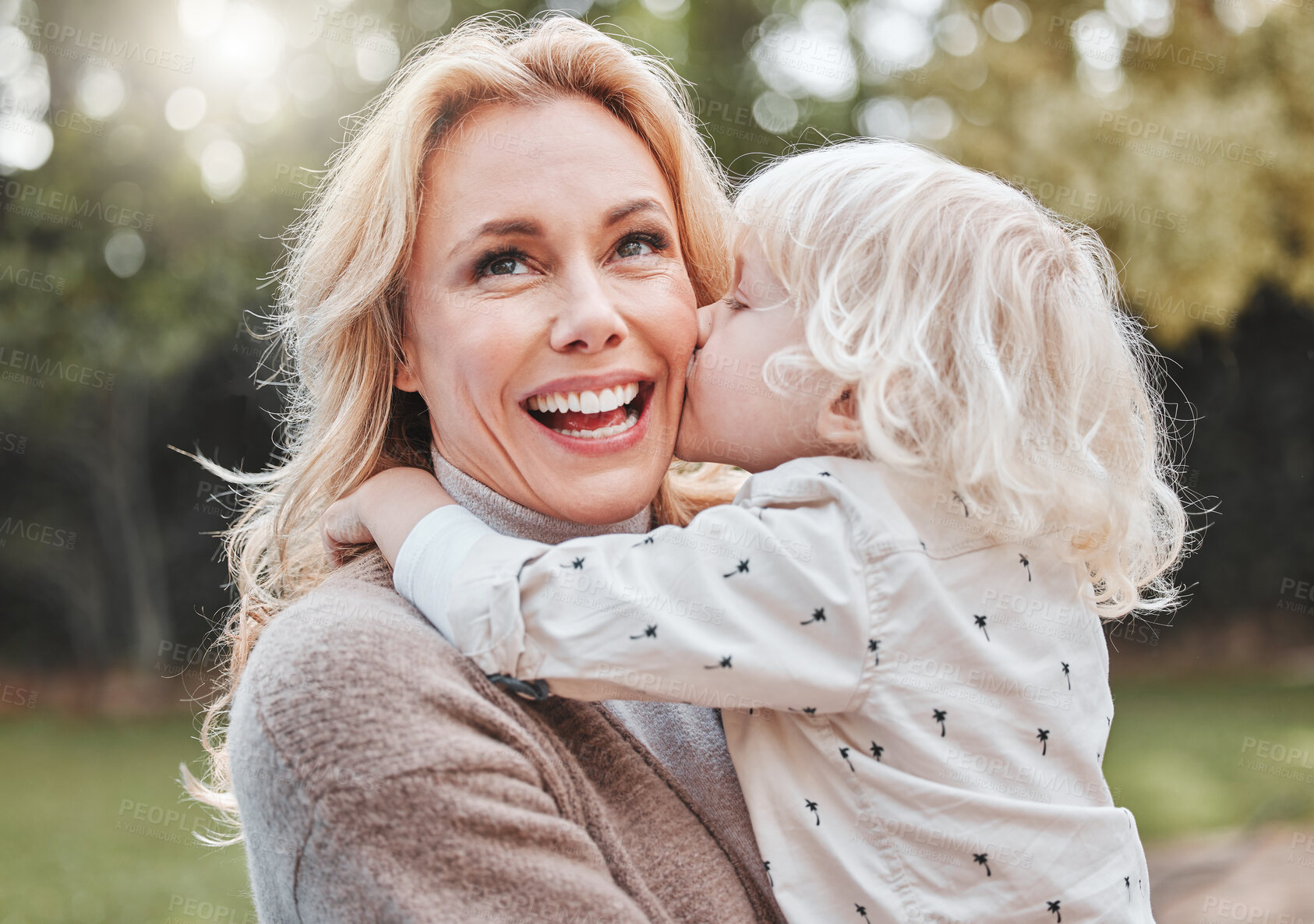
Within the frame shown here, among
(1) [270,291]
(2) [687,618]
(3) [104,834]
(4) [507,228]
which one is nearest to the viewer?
(2) [687,618]

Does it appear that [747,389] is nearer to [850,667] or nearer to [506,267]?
[506,267]

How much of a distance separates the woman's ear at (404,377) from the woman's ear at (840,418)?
826 mm

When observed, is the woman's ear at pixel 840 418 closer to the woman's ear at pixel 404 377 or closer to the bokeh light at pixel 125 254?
the woman's ear at pixel 404 377

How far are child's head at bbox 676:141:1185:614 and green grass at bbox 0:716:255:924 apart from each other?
5.41 metres

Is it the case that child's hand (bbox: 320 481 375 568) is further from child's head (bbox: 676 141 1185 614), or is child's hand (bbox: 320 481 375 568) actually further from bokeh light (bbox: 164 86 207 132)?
bokeh light (bbox: 164 86 207 132)

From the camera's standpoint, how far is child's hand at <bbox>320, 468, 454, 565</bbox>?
1804 mm

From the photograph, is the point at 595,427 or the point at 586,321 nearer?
the point at 586,321

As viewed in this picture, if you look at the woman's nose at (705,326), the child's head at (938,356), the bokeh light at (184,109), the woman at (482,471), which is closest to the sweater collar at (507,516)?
the woman at (482,471)

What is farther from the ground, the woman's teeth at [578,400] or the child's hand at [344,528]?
the woman's teeth at [578,400]

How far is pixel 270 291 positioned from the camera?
32.2 ft

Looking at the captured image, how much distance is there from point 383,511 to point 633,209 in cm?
71

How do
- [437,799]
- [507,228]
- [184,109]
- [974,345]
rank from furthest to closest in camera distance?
[184,109] → [507,228] → [974,345] → [437,799]

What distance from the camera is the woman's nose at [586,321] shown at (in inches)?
72.5

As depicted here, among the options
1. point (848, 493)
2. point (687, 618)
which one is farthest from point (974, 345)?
point (687, 618)
